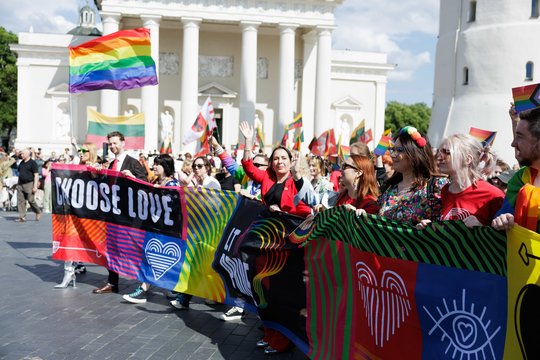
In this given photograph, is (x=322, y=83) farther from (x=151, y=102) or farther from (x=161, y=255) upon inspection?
(x=161, y=255)

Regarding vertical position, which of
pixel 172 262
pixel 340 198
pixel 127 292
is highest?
pixel 340 198

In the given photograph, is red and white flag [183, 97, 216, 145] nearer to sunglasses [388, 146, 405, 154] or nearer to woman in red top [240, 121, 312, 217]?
woman in red top [240, 121, 312, 217]

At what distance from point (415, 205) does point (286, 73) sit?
3991 cm

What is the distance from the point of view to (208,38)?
48219mm

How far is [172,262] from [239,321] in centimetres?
114

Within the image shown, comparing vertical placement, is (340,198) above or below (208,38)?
below

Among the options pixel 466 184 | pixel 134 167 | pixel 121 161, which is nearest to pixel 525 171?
pixel 466 184

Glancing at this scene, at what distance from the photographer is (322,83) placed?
44250mm

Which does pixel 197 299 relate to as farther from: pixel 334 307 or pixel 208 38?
pixel 208 38

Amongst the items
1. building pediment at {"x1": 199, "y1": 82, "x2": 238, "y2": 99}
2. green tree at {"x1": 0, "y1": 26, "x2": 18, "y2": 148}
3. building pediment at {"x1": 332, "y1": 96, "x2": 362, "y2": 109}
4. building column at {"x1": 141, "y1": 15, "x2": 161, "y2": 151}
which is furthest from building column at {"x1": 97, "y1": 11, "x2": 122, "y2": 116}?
green tree at {"x1": 0, "y1": 26, "x2": 18, "y2": 148}

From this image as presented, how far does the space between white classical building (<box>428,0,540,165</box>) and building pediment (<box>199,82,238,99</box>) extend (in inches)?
757

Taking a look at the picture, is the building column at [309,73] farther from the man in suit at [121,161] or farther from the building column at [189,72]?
the man in suit at [121,161]

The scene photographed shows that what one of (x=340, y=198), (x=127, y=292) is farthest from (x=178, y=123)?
(x=340, y=198)

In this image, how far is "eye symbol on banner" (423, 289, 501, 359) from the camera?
11.4 ft
